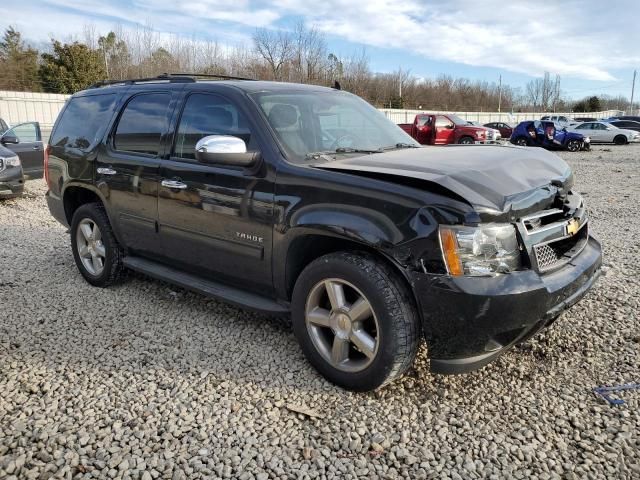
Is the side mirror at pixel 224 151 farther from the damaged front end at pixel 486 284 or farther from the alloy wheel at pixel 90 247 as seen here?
the alloy wheel at pixel 90 247

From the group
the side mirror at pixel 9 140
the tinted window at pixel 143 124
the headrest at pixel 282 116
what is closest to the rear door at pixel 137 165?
the tinted window at pixel 143 124

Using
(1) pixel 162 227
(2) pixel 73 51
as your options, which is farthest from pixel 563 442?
(2) pixel 73 51

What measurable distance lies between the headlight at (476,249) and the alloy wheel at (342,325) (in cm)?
55

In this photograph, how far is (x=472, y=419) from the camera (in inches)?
109

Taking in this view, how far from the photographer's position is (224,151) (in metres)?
3.11

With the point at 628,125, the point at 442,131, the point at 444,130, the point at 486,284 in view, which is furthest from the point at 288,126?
the point at 628,125

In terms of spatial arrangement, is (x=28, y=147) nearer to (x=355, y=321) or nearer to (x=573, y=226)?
(x=355, y=321)

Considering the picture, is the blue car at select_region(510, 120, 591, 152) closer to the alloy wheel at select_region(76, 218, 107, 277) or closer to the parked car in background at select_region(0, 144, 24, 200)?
the parked car in background at select_region(0, 144, 24, 200)

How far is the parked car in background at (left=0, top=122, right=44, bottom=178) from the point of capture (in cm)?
1019

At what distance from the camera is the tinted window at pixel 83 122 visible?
15.2 ft

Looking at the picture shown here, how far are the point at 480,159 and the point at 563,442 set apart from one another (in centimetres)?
166

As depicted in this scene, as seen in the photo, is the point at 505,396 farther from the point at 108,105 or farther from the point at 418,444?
the point at 108,105

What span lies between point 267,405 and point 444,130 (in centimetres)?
1970

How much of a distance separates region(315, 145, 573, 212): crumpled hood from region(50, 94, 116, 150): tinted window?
8.41 feet
